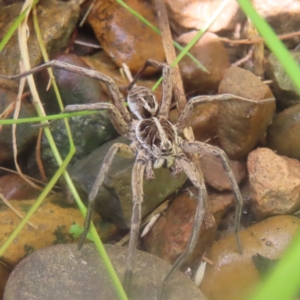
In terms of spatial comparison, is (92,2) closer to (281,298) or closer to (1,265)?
(1,265)

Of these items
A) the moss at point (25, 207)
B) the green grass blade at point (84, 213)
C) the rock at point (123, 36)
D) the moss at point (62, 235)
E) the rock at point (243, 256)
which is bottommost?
the rock at point (243, 256)

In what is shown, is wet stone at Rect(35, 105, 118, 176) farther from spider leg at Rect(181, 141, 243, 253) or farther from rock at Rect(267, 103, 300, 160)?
rock at Rect(267, 103, 300, 160)

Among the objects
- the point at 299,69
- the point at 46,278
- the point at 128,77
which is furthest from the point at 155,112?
the point at 299,69

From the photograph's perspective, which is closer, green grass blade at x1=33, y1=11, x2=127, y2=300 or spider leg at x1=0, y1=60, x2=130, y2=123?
green grass blade at x1=33, y1=11, x2=127, y2=300

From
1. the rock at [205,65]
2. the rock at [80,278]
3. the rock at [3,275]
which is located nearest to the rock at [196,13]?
the rock at [205,65]

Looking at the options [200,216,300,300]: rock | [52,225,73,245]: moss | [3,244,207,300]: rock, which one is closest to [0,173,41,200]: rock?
[52,225,73,245]: moss

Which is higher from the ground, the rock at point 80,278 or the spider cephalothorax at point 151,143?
the spider cephalothorax at point 151,143

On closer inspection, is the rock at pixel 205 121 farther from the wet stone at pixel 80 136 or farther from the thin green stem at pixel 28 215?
the thin green stem at pixel 28 215
